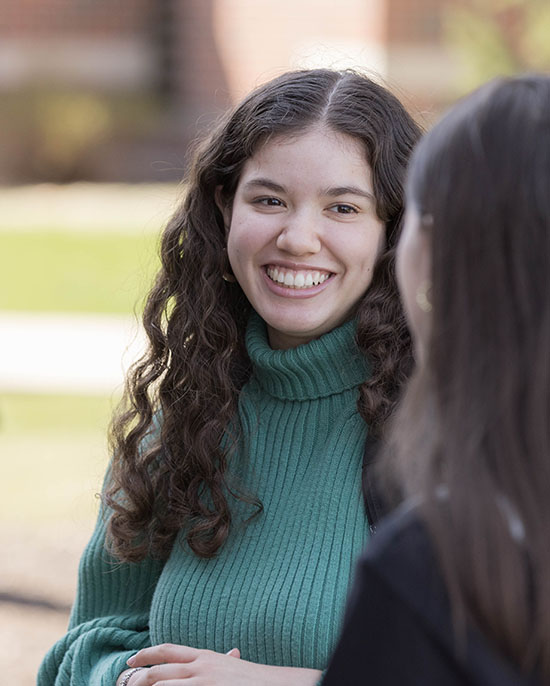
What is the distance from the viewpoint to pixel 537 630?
1176 mm

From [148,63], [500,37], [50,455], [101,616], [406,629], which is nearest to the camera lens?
[406,629]

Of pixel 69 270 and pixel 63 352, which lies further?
pixel 69 270

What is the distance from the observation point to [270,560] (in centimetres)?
212

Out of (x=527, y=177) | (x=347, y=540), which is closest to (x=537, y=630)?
(x=527, y=177)

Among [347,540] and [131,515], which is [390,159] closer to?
[347,540]

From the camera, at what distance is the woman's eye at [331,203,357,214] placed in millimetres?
2223

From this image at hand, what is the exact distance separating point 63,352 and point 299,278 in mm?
6324

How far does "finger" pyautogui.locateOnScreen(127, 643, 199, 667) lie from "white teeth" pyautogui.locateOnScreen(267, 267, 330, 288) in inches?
29.5

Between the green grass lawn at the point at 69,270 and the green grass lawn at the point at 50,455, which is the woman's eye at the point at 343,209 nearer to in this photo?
the green grass lawn at the point at 50,455

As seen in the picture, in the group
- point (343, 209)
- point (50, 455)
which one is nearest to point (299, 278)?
point (343, 209)

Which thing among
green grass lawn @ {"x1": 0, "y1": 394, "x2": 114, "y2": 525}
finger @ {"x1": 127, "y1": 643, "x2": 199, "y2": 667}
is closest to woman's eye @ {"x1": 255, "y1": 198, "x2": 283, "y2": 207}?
finger @ {"x1": 127, "y1": 643, "x2": 199, "y2": 667}

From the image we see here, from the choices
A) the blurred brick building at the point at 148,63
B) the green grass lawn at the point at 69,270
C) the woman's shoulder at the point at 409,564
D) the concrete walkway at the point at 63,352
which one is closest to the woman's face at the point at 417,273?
the woman's shoulder at the point at 409,564

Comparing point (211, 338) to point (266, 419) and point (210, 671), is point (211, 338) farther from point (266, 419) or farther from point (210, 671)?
point (210, 671)

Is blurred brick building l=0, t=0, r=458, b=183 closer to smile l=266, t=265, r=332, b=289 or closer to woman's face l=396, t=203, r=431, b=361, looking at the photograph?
smile l=266, t=265, r=332, b=289
